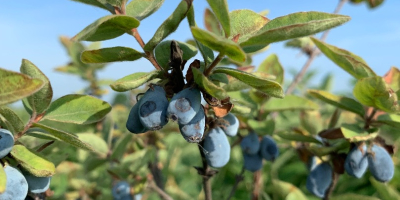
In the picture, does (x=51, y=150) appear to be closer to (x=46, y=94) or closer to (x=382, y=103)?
(x=46, y=94)

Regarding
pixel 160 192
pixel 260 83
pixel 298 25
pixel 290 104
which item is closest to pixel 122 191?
pixel 160 192

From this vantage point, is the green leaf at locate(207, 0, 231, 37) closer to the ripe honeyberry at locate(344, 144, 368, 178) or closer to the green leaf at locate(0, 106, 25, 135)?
the green leaf at locate(0, 106, 25, 135)

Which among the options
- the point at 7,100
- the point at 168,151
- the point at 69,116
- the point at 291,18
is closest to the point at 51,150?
the point at 69,116

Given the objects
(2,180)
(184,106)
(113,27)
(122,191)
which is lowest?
(122,191)

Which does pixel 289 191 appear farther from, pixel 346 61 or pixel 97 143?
pixel 97 143

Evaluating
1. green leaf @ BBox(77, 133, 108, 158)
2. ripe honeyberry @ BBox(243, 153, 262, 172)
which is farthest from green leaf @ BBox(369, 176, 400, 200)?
green leaf @ BBox(77, 133, 108, 158)

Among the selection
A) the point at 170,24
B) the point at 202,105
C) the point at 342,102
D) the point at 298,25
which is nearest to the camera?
the point at 298,25

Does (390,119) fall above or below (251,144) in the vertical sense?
above
